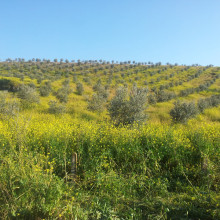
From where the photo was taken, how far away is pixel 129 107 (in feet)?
41.5

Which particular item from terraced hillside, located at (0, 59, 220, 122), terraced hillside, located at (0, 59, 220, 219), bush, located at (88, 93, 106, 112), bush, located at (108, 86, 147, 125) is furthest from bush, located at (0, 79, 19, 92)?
terraced hillside, located at (0, 59, 220, 219)

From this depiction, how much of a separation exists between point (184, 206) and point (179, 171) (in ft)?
4.92

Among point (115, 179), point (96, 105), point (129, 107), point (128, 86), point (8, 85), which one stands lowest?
point (115, 179)

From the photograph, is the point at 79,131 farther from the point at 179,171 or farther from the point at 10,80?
the point at 10,80

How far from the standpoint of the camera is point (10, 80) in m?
30.9

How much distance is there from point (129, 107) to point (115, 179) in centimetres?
879

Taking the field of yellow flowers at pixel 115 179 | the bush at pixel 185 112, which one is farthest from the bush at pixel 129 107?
the field of yellow flowers at pixel 115 179

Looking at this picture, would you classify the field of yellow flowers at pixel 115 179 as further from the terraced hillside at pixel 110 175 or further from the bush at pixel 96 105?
the bush at pixel 96 105

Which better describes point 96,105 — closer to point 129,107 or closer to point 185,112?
point 129,107

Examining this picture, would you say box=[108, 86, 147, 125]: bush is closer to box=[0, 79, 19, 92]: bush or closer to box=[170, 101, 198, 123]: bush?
box=[170, 101, 198, 123]: bush

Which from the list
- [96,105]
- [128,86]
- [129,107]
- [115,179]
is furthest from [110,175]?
[128,86]

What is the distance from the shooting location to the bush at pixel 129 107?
12.5 meters

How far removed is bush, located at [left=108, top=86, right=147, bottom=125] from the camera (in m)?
12.5

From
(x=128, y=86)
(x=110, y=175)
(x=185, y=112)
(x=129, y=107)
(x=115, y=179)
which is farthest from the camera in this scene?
(x=128, y=86)
